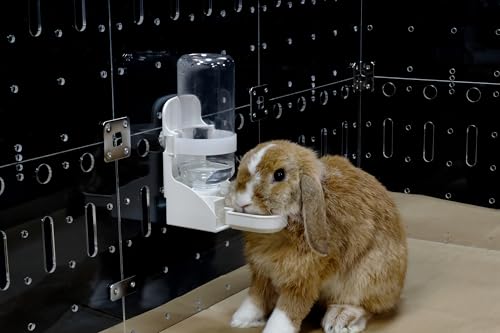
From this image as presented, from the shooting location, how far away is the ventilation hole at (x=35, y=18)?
1.30 metres

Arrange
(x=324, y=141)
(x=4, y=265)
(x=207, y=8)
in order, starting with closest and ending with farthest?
(x=4, y=265)
(x=207, y=8)
(x=324, y=141)

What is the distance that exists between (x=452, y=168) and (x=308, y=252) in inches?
32.6

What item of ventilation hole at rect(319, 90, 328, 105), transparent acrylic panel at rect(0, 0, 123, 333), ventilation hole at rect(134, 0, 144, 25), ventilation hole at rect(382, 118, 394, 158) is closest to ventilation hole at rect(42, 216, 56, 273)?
transparent acrylic panel at rect(0, 0, 123, 333)

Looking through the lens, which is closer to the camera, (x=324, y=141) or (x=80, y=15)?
(x=80, y=15)

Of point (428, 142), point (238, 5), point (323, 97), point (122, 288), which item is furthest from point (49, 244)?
point (428, 142)

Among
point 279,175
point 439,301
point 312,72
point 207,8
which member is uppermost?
point 207,8

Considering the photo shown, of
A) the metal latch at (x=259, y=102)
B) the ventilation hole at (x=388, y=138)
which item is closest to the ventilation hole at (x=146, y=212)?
the metal latch at (x=259, y=102)

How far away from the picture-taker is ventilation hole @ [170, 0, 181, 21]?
61.7 inches

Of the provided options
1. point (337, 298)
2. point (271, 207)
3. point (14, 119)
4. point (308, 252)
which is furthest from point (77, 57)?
point (337, 298)

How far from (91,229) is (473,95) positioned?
1101 mm

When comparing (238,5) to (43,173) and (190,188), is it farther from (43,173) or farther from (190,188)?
(43,173)

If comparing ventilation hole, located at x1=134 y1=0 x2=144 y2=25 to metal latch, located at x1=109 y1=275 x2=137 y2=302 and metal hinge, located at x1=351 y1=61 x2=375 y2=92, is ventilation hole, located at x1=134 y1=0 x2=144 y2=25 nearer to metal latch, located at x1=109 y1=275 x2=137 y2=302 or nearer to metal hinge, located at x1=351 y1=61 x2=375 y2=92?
metal latch, located at x1=109 y1=275 x2=137 y2=302

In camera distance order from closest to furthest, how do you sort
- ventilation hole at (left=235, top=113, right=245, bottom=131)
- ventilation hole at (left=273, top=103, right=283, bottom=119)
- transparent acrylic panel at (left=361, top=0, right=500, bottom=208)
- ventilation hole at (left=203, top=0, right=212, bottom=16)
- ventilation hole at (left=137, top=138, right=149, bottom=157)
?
ventilation hole at (left=137, top=138, right=149, bottom=157)
ventilation hole at (left=203, top=0, right=212, bottom=16)
ventilation hole at (left=235, top=113, right=245, bottom=131)
ventilation hole at (left=273, top=103, right=283, bottom=119)
transparent acrylic panel at (left=361, top=0, right=500, bottom=208)

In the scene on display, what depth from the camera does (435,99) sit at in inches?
85.7
